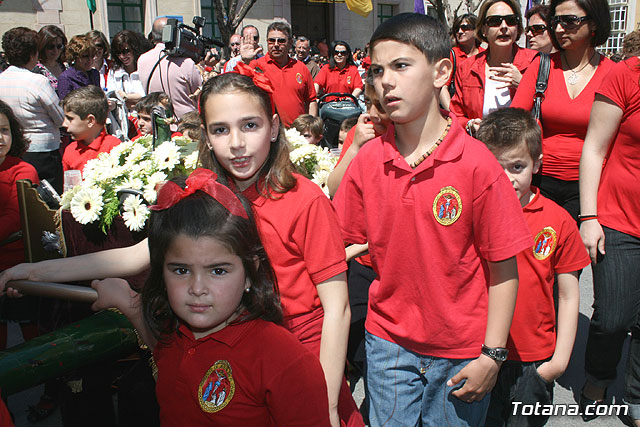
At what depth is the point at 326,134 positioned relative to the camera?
7051 mm

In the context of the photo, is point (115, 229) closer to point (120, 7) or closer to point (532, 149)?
point (532, 149)

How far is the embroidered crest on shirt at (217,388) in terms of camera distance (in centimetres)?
153

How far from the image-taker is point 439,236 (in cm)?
181

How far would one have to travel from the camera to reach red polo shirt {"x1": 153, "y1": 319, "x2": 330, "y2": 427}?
147 centimetres

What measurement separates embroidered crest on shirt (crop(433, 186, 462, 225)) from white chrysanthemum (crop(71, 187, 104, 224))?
1585 mm

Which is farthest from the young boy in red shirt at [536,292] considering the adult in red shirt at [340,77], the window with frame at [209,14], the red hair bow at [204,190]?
the window with frame at [209,14]

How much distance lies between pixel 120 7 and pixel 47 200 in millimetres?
21780

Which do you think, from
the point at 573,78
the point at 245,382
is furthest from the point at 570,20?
the point at 245,382

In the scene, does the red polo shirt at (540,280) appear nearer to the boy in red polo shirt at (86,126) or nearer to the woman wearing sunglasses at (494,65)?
the woman wearing sunglasses at (494,65)

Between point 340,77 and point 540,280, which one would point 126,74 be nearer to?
point 340,77

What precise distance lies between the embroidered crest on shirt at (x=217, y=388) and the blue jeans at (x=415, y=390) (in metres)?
0.69

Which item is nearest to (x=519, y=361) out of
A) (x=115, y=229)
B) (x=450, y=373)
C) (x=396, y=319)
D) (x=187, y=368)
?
(x=450, y=373)

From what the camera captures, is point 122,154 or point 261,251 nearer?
point 261,251

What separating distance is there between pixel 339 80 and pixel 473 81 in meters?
5.06
